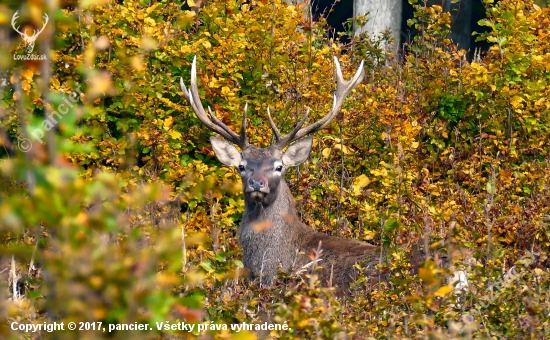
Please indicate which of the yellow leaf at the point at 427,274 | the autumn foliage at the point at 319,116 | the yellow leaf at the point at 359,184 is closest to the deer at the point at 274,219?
the autumn foliage at the point at 319,116

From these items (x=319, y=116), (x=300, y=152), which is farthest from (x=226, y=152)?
(x=319, y=116)

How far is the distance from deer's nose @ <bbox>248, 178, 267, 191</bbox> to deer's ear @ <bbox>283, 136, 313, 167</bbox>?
0.50m

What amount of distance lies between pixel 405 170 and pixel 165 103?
211 centimetres

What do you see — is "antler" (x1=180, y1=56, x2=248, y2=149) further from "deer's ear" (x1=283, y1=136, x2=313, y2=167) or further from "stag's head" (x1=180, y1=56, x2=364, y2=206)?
"deer's ear" (x1=283, y1=136, x2=313, y2=167)

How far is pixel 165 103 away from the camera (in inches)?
328

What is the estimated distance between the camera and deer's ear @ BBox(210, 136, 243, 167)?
287 inches

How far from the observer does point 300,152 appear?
730 centimetres

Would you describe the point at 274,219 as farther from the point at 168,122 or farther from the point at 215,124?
the point at 168,122

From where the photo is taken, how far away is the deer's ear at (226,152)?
728cm

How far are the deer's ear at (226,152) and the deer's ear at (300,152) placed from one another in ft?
1.19

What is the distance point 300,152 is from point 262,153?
34 cm

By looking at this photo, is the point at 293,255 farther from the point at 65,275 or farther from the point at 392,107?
the point at 65,275

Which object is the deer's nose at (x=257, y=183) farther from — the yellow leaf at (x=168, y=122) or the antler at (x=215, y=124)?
the yellow leaf at (x=168, y=122)

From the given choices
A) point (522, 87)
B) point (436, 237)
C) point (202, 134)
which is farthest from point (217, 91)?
point (436, 237)
